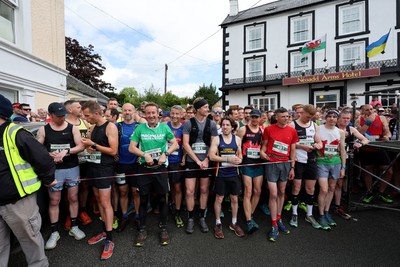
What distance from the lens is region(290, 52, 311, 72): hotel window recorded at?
16.5 metres

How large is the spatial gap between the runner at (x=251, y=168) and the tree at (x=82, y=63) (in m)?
29.7

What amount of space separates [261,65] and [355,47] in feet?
22.1

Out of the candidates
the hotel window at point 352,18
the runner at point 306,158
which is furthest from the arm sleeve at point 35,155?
the hotel window at point 352,18

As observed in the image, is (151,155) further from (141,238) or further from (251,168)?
(251,168)

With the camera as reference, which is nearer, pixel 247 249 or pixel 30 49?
pixel 247 249

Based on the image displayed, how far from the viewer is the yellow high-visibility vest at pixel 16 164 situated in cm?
191

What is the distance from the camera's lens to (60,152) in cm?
279

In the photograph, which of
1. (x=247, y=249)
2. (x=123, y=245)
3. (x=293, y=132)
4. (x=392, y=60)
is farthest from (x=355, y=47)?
(x=123, y=245)

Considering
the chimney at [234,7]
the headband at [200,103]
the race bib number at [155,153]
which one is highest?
the chimney at [234,7]

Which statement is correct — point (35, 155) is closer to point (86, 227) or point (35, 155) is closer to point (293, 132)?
point (86, 227)

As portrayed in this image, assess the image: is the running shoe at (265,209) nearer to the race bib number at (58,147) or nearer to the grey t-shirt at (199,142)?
the grey t-shirt at (199,142)

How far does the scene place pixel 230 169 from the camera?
3189 millimetres

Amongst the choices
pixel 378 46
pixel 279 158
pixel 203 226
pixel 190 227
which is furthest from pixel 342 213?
pixel 378 46

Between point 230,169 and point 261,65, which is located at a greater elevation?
point 261,65
